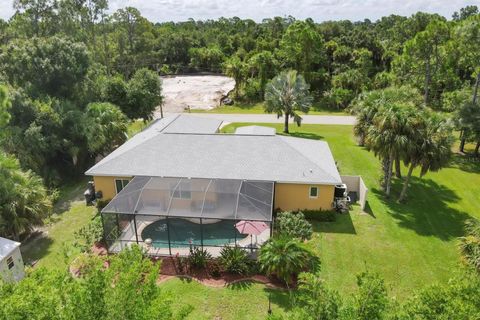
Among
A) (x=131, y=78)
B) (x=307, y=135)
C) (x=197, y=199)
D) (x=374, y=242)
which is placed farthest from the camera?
(x=131, y=78)

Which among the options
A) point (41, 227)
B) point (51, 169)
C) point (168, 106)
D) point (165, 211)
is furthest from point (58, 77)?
point (168, 106)

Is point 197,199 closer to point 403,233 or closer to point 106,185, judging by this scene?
point 106,185

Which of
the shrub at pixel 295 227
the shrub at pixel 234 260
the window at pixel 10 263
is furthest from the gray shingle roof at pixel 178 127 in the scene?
the shrub at pixel 295 227

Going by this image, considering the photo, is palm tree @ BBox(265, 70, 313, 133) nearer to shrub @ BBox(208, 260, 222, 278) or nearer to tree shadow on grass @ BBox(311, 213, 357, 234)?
tree shadow on grass @ BBox(311, 213, 357, 234)

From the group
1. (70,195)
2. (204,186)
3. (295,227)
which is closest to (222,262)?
(295,227)

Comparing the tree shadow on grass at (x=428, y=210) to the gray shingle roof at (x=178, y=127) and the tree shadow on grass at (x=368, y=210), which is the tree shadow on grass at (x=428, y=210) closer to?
Answer: the tree shadow on grass at (x=368, y=210)

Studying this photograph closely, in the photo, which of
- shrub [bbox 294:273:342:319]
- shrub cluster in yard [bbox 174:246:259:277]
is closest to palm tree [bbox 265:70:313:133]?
shrub cluster in yard [bbox 174:246:259:277]
